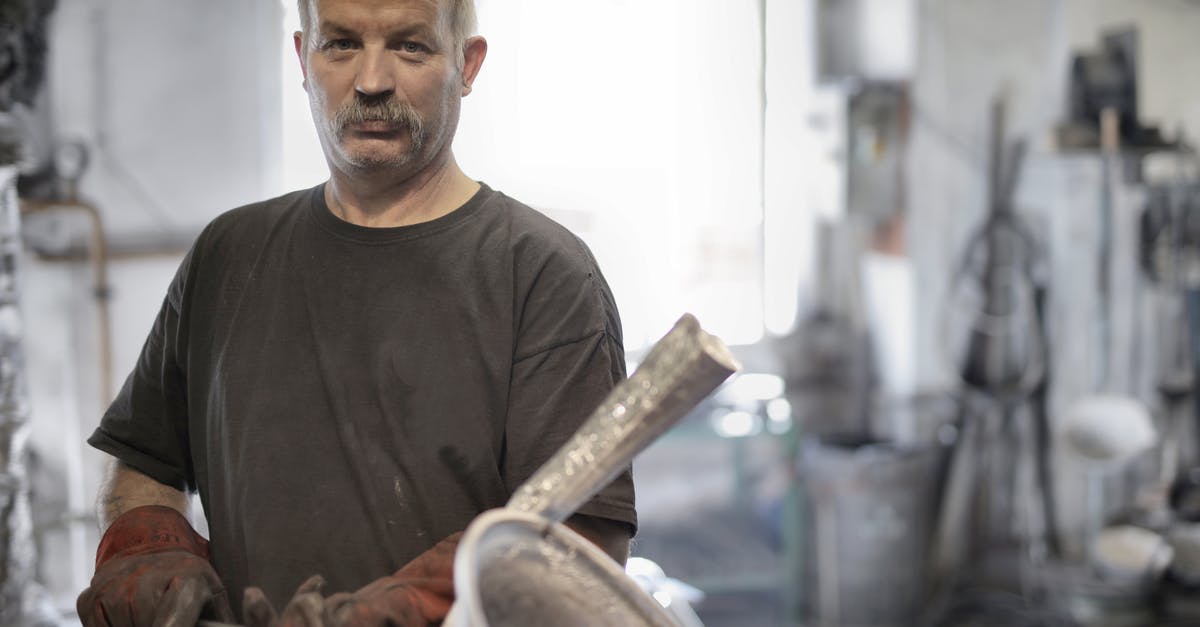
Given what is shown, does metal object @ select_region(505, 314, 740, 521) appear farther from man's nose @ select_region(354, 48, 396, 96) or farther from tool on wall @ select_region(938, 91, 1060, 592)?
tool on wall @ select_region(938, 91, 1060, 592)

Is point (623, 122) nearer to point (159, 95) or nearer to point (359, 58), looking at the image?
point (159, 95)

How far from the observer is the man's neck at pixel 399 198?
1.37 metres

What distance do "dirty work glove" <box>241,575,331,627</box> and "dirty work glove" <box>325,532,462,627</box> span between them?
12mm

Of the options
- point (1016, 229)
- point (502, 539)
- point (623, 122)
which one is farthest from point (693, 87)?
point (502, 539)

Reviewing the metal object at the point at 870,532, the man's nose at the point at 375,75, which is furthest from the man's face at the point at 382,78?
the metal object at the point at 870,532

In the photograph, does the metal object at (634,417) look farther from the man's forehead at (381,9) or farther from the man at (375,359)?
the man's forehead at (381,9)

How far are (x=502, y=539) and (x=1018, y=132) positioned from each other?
14.0 ft

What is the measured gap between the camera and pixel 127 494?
143 centimetres

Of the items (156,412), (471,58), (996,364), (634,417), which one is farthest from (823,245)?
(634,417)

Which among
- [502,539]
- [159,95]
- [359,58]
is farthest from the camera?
[159,95]

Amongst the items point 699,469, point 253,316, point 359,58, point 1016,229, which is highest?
point 359,58

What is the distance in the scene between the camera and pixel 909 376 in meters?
4.70

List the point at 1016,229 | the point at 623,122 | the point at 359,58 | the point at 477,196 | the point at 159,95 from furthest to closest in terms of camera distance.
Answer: the point at 623,122 → the point at 1016,229 → the point at 159,95 → the point at 477,196 → the point at 359,58

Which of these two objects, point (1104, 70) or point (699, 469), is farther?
point (699, 469)
